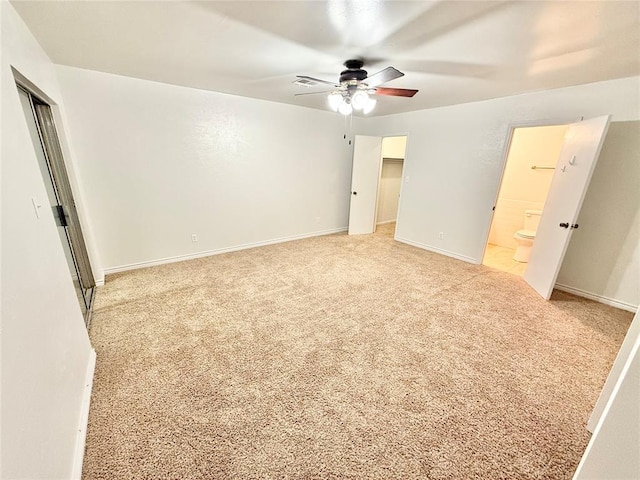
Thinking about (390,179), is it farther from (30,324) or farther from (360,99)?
(30,324)

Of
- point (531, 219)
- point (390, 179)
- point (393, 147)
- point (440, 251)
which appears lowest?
point (440, 251)

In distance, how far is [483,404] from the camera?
1.62 meters

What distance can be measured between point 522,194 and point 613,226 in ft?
6.10

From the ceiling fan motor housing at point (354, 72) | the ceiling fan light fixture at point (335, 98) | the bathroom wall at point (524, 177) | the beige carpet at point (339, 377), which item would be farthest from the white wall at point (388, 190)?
the ceiling fan motor housing at point (354, 72)

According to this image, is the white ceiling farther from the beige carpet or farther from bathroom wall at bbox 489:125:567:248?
the beige carpet

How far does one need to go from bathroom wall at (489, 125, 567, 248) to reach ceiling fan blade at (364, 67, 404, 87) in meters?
3.18

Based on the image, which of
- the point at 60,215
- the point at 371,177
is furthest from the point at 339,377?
the point at 371,177

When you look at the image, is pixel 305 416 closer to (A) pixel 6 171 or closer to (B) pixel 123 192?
(A) pixel 6 171

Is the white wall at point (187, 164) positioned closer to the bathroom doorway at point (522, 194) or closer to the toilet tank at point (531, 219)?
the bathroom doorway at point (522, 194)

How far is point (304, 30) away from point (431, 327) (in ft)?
8.77

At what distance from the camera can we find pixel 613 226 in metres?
2.76

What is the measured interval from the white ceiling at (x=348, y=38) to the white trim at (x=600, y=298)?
236cm

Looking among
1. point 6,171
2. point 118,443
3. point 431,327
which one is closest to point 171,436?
point 118,443

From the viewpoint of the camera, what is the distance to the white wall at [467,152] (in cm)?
271
